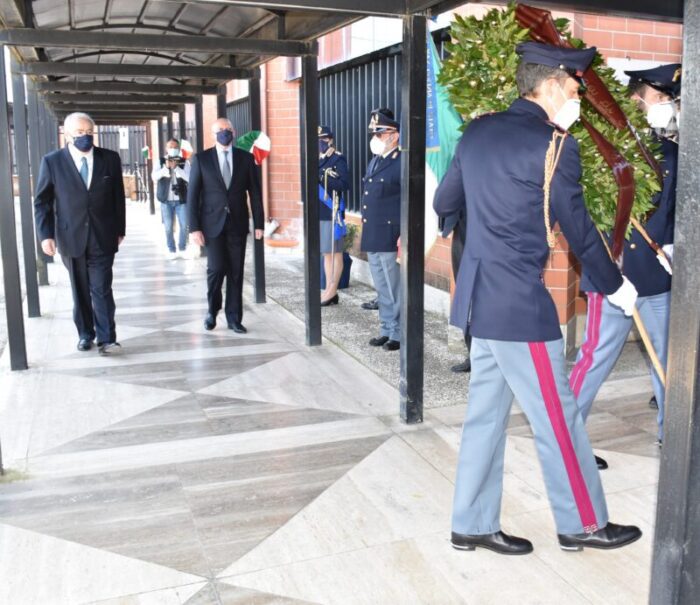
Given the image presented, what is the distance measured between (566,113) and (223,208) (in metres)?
4.58

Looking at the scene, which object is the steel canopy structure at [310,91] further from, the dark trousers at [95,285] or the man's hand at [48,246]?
the dark trousers at [95,285]

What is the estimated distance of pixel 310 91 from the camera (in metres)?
6.55

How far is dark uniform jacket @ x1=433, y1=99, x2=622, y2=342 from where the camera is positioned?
2.84 meters

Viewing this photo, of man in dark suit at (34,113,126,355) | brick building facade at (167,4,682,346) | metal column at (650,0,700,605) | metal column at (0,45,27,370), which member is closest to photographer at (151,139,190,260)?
brick building facade at (167,4,682,346)

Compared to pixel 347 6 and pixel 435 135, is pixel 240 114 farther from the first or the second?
pixel 347 6

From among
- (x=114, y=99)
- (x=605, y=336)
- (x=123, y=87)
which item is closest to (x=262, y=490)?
(x=605, y=336)

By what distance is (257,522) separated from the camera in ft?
11.7

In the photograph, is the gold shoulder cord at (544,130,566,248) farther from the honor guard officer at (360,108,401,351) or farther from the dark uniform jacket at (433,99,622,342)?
the honor guard officer at (360,108,401,351)

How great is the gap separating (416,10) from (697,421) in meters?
3.22

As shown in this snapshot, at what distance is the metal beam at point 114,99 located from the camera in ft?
36.7

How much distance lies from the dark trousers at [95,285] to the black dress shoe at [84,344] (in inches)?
6.0

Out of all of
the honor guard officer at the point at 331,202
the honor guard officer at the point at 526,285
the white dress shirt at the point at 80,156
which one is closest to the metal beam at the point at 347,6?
the honor guard officer at the point at 526,285

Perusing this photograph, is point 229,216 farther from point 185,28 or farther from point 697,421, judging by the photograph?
point 697,421

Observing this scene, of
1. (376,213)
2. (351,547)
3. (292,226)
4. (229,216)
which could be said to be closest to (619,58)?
(376,213)
